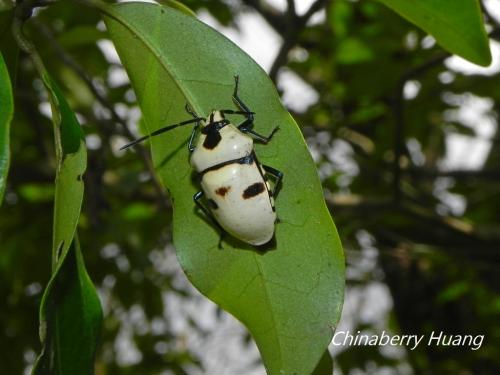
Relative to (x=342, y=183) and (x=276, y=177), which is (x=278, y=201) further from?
(x=342, y=183)

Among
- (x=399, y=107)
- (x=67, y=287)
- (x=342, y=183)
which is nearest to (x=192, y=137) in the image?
(x=67, y=287)

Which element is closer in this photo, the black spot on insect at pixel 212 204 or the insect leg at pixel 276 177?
the insect leg at pixel 276 177

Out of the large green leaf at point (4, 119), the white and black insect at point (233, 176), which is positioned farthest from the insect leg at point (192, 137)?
the large green leaf at point (4, 119)

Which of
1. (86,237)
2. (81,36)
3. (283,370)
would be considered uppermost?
(283,370)

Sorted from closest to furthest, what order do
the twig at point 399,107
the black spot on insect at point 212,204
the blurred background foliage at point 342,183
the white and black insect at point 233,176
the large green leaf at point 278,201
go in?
the large green leaf at point 278,201, the white and black insect at point 233,176, the black spot on insect at point 212,204, the twig at point 399,107, the blurred background foliage at point 342,183

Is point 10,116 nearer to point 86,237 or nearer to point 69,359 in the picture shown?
point 69,359

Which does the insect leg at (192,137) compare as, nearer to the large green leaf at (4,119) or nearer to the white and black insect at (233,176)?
the white and black insect at (233,176)

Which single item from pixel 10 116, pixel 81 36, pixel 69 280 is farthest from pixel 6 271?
pixel 10 116
